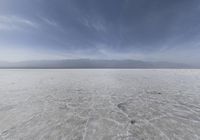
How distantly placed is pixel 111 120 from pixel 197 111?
135 inches

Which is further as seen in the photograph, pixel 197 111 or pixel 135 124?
pixel 197 111

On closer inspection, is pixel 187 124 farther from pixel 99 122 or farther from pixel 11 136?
pixel 11 136

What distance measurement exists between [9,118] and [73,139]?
2.60 meters

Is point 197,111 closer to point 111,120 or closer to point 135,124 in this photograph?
point 135,124

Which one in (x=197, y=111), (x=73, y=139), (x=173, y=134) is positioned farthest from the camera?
(x=197, y=111)

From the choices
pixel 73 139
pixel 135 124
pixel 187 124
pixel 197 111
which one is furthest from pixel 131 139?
pixel 197 111

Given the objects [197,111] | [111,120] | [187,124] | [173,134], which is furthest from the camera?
[197,111]

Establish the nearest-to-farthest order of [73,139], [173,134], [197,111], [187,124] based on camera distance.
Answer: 1. [73,139]
2. [173,134]
3. [187,124]
4. [197,111]

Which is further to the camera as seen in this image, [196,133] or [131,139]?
[196,133]

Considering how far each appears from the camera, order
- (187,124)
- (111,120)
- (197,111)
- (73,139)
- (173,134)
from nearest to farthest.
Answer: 1. (73,139)
2. (173,134)
3. (187,124)
4. (111,120)
5. (197,111)

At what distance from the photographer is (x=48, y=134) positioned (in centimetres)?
242

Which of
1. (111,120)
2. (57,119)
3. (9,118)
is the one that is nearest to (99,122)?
(111,120)

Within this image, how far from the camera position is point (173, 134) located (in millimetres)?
2424

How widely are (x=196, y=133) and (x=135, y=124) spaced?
4.93ft
